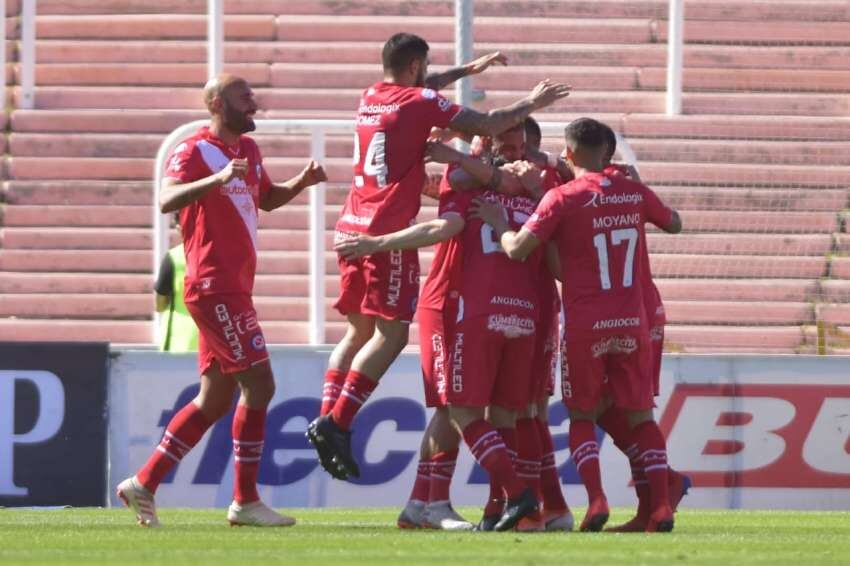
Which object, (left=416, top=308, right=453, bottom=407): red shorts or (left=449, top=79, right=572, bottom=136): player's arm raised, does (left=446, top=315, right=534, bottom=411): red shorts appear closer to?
(left=416, top=308, right=453, bottom=407): red shorts

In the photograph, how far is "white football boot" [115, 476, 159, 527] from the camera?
10.3m

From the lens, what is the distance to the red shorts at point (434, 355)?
403 inches

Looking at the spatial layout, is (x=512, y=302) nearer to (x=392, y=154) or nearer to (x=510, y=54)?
(x=392, y=154)

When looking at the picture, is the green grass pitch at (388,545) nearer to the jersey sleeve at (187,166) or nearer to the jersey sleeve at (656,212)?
the jersey sleeve at (656,212)

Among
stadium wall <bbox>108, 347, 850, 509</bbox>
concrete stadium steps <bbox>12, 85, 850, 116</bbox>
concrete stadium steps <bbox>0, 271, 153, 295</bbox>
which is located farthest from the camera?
concrete stadium steps <bbox>12, 85, 850, 116</bbox>

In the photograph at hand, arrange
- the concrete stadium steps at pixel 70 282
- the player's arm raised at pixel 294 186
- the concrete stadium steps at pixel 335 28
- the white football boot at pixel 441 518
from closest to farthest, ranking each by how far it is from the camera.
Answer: the white football boot at pixel 441 518 < the player's arm raised at pixel 294 186 < the concrete stadium steps at pixel 70 282 < the concrete stadium steps at pixel 335 28

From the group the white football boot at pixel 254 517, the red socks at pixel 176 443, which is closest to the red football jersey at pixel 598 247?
the white football boot at pixel 254 517

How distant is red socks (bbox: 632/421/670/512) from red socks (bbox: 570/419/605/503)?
0.22 m

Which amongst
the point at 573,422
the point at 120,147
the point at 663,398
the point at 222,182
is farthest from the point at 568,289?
the point at 120,147

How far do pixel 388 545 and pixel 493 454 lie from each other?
3.67ft

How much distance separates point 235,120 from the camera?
10.4 m

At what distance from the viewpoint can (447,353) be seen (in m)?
10.2

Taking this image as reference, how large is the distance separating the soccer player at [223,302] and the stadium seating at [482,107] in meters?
4.87

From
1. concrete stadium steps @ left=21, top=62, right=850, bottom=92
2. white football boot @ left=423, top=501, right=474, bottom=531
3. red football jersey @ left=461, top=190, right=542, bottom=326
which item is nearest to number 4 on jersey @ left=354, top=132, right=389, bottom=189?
red football jersey @ left=461, top=190, right=542, bottom=326
